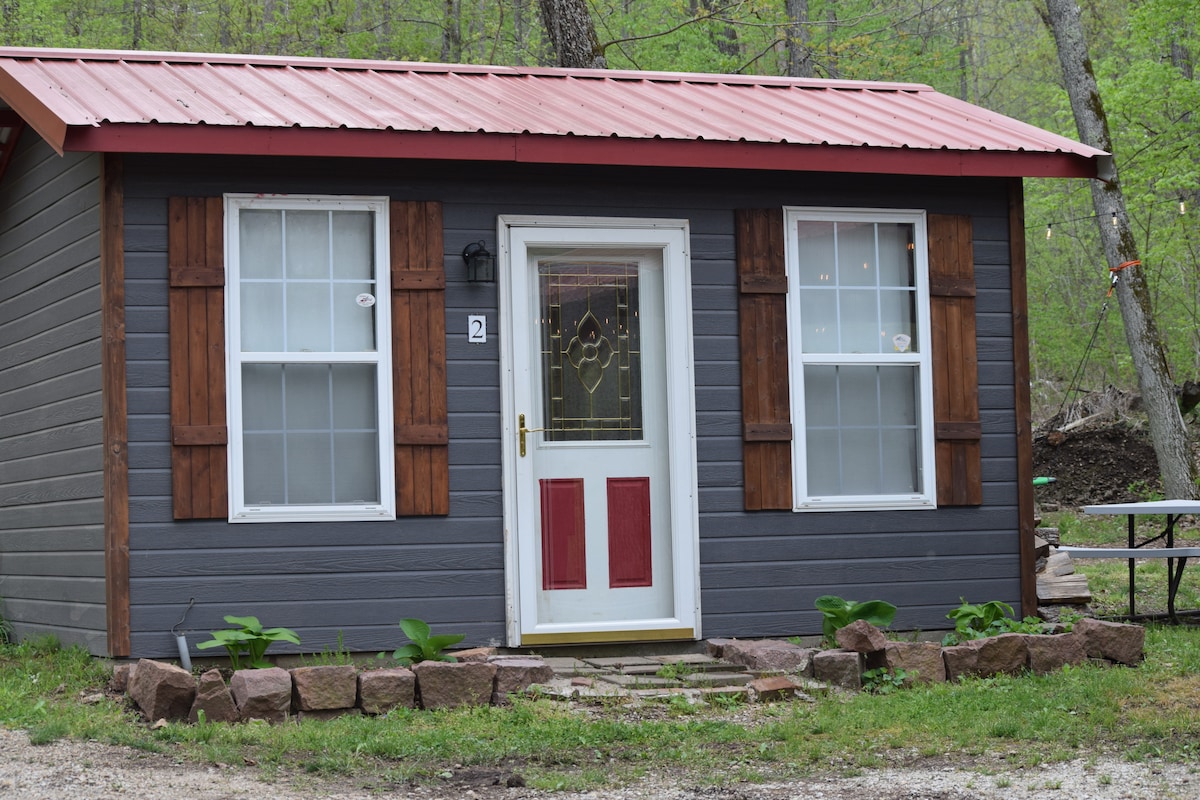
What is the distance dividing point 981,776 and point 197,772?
270 cm

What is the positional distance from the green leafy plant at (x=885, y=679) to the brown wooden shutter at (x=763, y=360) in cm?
117

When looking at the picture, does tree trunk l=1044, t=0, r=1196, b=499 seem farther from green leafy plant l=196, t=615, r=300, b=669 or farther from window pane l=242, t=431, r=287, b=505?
green leafy plant l=196, t=615, r=300, b=669

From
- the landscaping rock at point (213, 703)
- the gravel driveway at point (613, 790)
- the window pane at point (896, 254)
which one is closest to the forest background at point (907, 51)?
the window pane at point (896, 254)

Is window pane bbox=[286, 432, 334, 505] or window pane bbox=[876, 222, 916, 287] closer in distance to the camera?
window pane bbox=[286, 432, 334, 505]

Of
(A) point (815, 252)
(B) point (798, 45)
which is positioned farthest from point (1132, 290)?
(A) point (815, 252)

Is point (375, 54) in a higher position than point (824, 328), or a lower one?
higher

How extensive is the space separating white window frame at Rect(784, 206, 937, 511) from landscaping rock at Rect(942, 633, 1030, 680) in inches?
44.0

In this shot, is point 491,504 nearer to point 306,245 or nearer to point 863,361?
point 306,245

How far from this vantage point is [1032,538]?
749 cm

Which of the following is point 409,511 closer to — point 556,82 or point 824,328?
point 824,328

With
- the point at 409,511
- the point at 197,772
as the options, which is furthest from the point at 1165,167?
the point at 197,772

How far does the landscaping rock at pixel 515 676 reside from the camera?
5828mm

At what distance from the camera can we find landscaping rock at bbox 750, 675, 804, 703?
596 centimetres

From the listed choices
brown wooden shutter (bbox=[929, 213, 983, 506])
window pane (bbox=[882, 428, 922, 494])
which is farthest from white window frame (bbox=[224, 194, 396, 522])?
brown wooden shutter (bbox=[929, 213, 983, 506])
